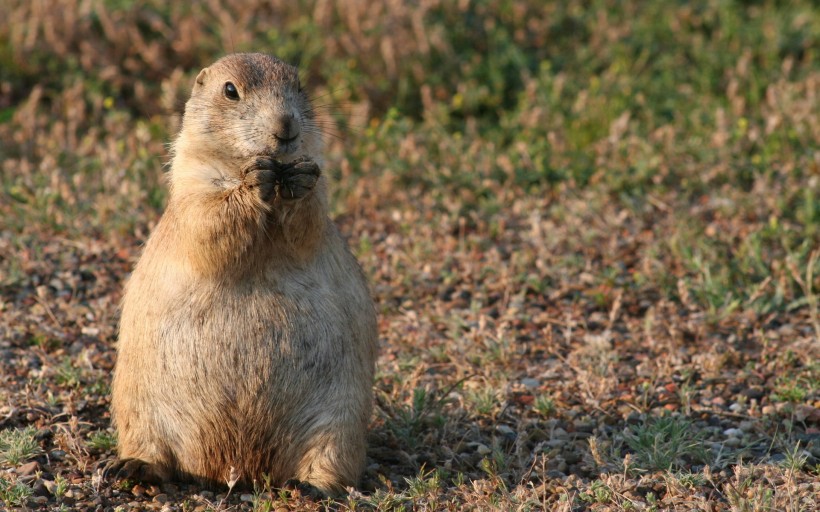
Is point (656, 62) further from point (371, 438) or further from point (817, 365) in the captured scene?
point (371, 438)

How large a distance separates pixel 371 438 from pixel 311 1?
490 centimetres

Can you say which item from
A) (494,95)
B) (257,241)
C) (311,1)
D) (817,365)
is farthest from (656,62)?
(257,241)

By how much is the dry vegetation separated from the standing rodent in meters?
0.18

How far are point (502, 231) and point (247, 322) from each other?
2.95 metres

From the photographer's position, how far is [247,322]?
13.6 ft

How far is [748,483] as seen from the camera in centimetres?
424

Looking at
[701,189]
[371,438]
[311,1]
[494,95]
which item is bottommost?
[371,438]

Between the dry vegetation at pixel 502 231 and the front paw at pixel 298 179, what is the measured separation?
1.12 meters

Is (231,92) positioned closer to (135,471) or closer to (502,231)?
(135,471)

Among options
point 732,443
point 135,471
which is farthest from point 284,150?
point 732,443

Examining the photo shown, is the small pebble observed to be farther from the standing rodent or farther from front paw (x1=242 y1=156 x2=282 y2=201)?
front paw (x1=242 y1=156 x2=282 y2=201)

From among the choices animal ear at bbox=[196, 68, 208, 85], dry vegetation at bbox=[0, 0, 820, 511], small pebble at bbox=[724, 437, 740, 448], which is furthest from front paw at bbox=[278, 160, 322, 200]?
small pebble at bbox=[724, 437, 740, 448]

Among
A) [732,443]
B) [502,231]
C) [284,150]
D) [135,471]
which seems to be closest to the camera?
[284,150]

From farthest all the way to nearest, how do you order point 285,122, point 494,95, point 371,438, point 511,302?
point 494,95
point 511,302
point 371,438
point 285,122
